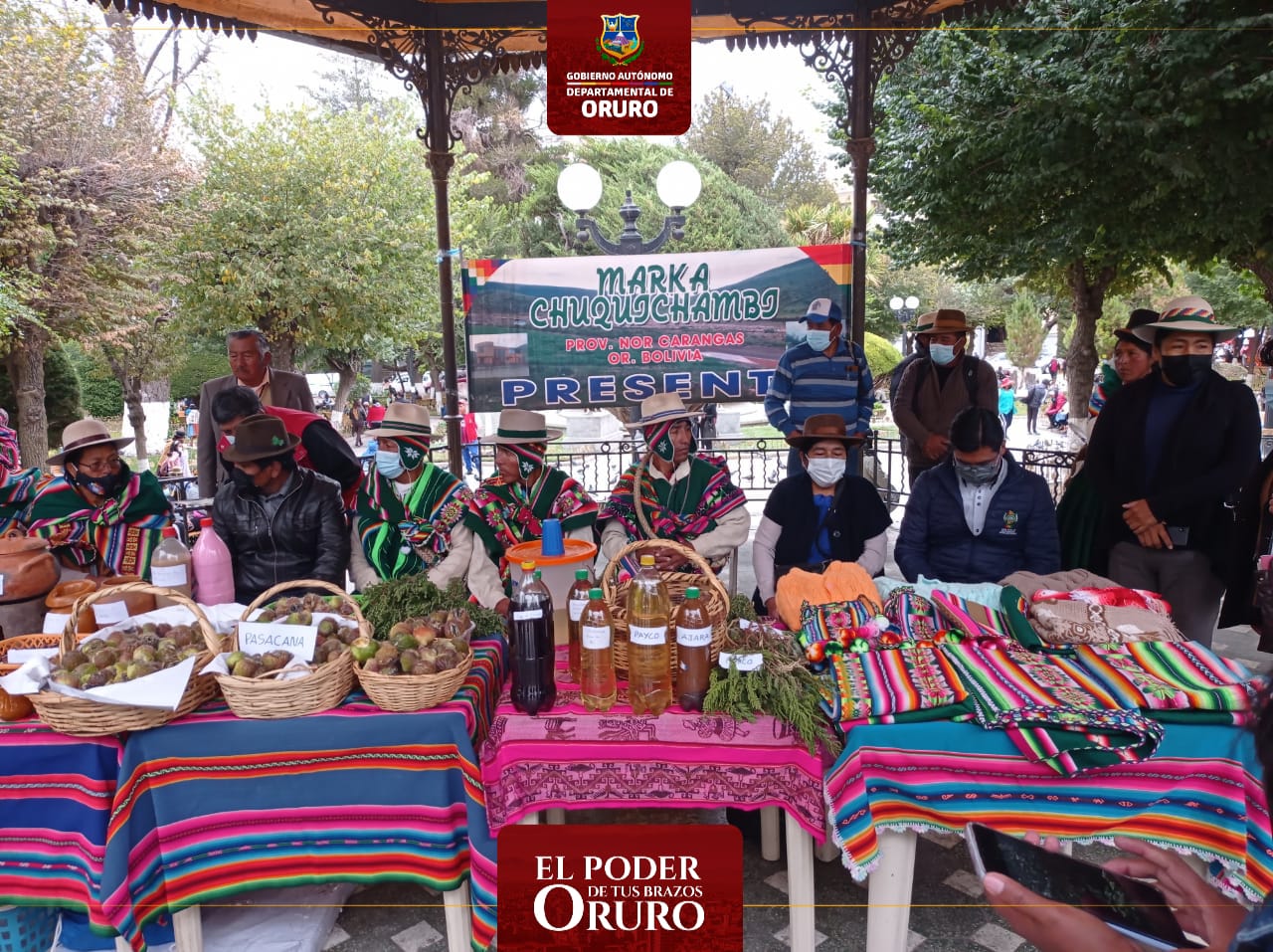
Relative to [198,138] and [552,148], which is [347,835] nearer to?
[198,138]

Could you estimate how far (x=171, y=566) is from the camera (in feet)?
10.9

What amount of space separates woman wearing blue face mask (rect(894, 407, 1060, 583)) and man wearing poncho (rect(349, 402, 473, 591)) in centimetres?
221

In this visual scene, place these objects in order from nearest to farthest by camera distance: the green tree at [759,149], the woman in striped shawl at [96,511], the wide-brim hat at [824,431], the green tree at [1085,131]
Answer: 1. the wide-brim hat at [824,431]
2. the woman in striped shawl at [96,511]
3. the green tree at [1085,131]
4. the green tree at [759,149]

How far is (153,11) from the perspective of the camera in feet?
16.5

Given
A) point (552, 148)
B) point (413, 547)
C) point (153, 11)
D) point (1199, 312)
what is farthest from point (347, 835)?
point (552, 148)

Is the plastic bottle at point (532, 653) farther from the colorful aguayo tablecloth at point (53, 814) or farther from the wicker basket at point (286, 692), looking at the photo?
the colorful aguayo tablecloth at point (53, 814)

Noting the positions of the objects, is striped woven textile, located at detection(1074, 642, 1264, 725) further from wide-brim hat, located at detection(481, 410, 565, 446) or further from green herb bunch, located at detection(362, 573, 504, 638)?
wide-brim hat, located at detection(481, 410, 565, 446)

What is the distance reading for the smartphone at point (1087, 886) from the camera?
148 centimetres

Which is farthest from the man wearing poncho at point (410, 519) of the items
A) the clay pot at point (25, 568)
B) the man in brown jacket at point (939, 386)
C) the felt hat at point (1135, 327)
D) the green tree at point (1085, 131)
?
the green tree at point (1085, 131)

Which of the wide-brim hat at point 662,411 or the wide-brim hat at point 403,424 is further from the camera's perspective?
the wide-brim hat at point 662,411

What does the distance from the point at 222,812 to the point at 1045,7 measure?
7787mm

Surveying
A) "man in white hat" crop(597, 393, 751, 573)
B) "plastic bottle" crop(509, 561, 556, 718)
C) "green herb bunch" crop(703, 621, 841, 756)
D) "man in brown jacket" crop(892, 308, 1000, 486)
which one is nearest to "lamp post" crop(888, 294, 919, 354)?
"man in brown jacket" crop(892, 308, 1000, 486)

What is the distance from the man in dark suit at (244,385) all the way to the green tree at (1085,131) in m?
5.05

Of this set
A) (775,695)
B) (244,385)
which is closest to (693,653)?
(775,695)
